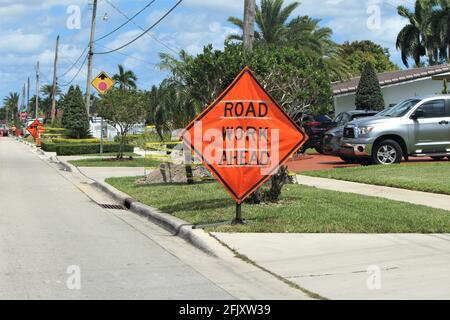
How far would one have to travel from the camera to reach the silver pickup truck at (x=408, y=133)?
Answer: 1845 cm

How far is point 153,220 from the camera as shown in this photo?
1149cm

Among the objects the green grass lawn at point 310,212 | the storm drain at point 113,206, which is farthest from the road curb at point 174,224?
the green grass lawn at point 310,212

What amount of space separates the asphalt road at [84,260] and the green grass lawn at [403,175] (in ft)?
20.8

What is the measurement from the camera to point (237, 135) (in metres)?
10.1

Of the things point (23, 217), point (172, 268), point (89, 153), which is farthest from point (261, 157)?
point (89, 153)

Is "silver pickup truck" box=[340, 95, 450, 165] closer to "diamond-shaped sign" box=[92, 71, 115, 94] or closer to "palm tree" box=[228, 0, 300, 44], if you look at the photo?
"diamond-shaped sign" box=[92, 71, 115, 94]

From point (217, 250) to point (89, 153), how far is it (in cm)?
2760

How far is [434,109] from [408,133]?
3.59 ft

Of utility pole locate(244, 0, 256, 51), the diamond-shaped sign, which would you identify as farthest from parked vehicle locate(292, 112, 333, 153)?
utility pole locate(244, 0, 256, 51)

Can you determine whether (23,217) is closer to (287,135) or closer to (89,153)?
(287,135)

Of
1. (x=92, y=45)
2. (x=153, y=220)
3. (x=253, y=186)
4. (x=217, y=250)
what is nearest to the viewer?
(x=217, y=250)

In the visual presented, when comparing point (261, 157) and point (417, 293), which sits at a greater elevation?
point (261, 157)

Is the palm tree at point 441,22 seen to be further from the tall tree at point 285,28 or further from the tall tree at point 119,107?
the tall tree at point 119,107

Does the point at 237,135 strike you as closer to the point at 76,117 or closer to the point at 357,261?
the point at 357,261
